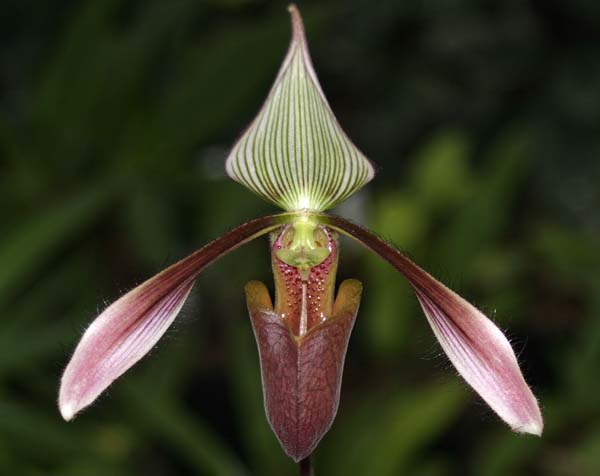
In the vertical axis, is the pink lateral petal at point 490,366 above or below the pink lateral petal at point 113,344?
below

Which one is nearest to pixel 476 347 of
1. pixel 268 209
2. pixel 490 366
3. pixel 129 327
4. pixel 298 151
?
pixel 490 366

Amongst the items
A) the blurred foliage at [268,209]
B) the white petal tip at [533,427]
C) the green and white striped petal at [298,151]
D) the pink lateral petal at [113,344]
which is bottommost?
the blurred foliage at [268,209]

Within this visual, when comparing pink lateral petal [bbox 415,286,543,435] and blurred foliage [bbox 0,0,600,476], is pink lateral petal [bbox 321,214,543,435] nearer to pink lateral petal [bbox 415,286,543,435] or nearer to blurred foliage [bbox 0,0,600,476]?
pink lateral petal [bbox 415,286,543,435]

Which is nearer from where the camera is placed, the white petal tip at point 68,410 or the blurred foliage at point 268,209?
the white petal tip at point 68,410

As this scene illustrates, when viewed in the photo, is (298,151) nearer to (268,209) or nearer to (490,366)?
(490,366)

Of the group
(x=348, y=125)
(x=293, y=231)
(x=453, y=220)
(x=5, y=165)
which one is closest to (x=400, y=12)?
(x=348, y=125)

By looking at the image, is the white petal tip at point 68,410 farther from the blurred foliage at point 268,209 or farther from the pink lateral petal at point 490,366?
the blurred foliage at point 268,209

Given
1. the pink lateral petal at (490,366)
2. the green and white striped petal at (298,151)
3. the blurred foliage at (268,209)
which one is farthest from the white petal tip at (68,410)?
the blurred foliage at (268,209)
